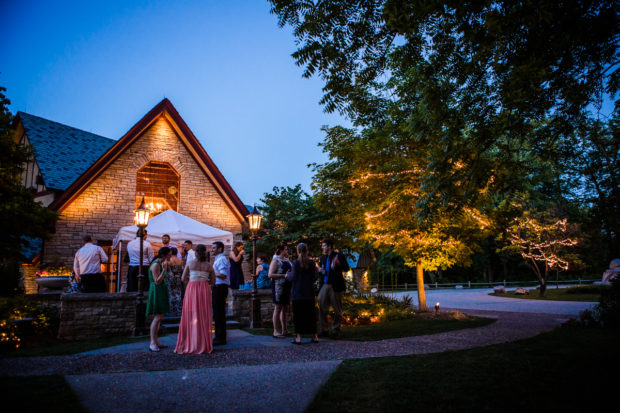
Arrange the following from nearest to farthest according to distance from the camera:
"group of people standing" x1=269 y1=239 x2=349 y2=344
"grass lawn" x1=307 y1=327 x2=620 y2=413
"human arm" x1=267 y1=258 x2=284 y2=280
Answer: "grass lawn" x1=307 y1=327 x2=620 y2=413 < "group of people standing" x1=269 y1=239 x2=349 y2=344 < "human arm" x1=267 y1=258 x2=284 y2=280

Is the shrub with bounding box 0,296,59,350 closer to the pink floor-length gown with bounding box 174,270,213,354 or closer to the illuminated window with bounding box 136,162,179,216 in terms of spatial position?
the pink floor-length gown with bounding box 174,270,213,354

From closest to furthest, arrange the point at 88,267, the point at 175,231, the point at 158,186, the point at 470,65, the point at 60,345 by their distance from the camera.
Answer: the point at 470,65, the point at 60,345, the point at 88,267, the point at 175,231, the point at 158,186

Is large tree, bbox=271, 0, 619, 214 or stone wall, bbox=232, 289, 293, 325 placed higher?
large tree, bbox=271, 0, 619, 214

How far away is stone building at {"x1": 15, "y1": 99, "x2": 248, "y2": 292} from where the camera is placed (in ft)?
43.2

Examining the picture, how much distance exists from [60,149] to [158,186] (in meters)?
4.90

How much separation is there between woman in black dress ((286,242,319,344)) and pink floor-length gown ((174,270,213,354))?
1.70 meters

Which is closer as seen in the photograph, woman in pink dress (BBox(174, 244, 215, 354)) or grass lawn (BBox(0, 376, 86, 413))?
grass lawn (BBox(0, 376, 86, 413))

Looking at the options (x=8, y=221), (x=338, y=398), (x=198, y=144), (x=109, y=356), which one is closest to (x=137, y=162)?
(x=198, y=144)

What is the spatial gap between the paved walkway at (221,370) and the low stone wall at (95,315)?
66.5 inches

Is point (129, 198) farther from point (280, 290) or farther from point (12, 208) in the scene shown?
point (280, 290)

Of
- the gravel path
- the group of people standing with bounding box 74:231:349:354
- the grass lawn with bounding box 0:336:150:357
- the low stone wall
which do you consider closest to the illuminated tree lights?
the gravel path

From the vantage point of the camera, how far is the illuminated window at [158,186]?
48.4 feet

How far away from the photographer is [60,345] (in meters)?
7.58

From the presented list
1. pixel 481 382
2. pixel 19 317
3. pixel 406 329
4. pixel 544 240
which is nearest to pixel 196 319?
pixel 481 382
